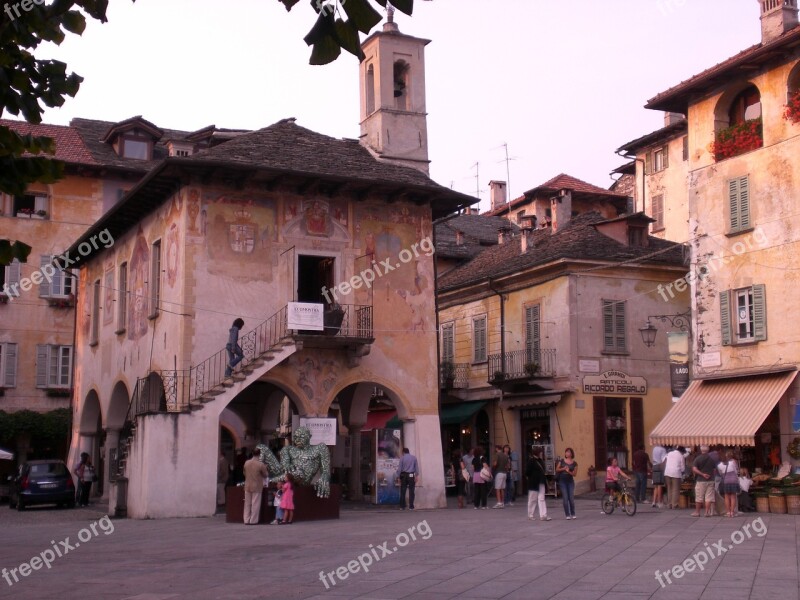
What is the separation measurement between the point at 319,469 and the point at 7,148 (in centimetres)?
1606

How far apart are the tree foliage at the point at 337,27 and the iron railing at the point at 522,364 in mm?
29676

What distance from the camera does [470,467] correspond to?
95.9 ft

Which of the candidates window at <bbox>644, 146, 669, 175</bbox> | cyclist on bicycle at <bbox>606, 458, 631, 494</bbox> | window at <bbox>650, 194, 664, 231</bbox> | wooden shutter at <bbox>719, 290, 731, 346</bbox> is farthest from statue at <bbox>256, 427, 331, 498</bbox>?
window at <bbox>644, 146, 669, 175</bbox>

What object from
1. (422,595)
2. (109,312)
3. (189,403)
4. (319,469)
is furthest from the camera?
(109,312)

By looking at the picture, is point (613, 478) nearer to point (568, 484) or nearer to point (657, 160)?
point (568, 484)

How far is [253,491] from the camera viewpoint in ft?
72.7

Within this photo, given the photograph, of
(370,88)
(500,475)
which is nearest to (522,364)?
(500,475)

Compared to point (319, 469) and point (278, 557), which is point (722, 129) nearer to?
point (319, 469)

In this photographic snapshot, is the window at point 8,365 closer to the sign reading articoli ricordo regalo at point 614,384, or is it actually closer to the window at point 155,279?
the window at point 155,279

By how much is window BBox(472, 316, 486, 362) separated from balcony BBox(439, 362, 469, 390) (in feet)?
2.25

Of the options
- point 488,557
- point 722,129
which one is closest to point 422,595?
point 488,557

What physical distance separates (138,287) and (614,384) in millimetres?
14737

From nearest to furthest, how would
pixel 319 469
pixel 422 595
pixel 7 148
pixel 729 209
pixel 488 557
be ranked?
1. pixel 7 148
2. pixel 422 595
3. pixel 488 557
4. pixel 319 469
5. pixel 729 209

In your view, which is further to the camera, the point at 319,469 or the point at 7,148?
the point at 319,469
